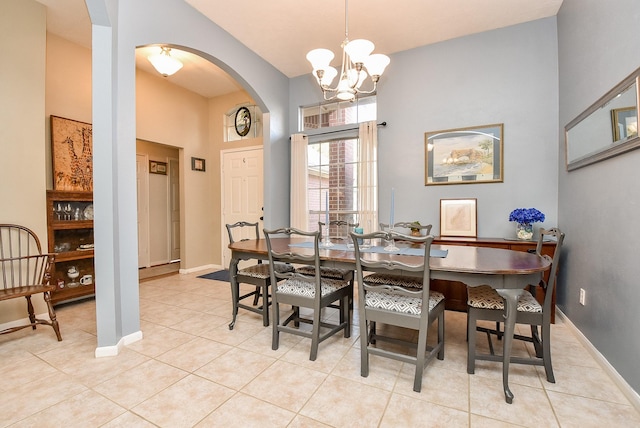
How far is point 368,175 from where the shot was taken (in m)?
3.91

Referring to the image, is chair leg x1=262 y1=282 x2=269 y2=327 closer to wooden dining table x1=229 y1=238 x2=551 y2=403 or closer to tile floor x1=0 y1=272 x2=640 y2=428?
tile floor x1=0 y1=272 x2=640 y2=428

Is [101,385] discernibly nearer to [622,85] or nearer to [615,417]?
[615,417]

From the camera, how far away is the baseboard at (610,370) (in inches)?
61.4

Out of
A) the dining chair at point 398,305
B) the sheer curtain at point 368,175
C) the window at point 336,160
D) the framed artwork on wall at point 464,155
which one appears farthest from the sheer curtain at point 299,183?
the dining chair at point 398,305

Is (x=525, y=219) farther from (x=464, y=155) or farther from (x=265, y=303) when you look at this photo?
(x=265, y=303)

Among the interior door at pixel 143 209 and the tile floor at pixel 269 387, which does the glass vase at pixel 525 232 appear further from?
the interior door at pixel 143 209

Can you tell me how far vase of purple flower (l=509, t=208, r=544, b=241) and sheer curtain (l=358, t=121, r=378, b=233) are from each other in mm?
1576

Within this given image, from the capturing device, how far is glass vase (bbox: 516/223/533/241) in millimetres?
2938

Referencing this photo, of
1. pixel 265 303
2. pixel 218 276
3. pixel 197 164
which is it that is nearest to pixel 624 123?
pixel 265 303

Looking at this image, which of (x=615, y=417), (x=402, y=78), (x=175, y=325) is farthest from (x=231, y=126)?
(x=615, y=417)

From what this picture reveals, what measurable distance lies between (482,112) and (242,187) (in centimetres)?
371

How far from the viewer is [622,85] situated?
1.80 metres

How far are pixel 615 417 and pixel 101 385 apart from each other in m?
2.91

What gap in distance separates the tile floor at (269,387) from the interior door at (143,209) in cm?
300
